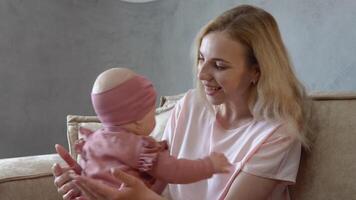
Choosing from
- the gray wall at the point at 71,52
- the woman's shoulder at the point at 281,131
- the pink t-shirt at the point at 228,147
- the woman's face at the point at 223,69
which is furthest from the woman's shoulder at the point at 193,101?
the gray wall at the point at 71,52

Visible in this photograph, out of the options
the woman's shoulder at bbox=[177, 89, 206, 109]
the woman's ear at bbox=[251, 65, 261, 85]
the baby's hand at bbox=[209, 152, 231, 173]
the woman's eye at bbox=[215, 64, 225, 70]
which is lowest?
the woman's shoulder at bbox=[177, 89, 206, 109]

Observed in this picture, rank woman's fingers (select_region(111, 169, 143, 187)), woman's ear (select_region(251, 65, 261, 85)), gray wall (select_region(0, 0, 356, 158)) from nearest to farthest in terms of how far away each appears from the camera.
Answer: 1. woman's fingers (select_region(111, 169, 143, 187))
2. woman's ear (select_region(251, 65, 261, 85))
3. gray wall (select_region(0, 0, 356, 158))

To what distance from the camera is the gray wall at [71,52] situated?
255cm

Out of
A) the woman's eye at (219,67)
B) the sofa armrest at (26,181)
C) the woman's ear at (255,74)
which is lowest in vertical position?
the sofa armrest at (26,181)

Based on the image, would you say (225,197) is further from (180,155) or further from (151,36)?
(151,36)

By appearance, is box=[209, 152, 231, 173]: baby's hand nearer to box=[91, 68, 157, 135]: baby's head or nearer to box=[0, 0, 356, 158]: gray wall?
box=[91, 68, 157, 135]: baby's head

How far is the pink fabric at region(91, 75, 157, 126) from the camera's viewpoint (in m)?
1.06

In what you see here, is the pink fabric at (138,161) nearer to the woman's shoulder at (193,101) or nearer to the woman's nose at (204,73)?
the woman's nose at (204,73)

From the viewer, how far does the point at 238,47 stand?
4.39 ft

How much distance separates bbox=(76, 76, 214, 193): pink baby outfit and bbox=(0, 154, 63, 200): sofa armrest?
0.49 m

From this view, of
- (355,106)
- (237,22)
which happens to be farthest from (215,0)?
(355,106)

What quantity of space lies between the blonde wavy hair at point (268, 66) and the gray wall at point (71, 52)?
36.3 inches

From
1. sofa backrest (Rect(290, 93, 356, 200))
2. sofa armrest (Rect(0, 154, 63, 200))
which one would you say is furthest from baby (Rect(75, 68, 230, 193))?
sofa armrest (Rect(0, 154, 63, 200))

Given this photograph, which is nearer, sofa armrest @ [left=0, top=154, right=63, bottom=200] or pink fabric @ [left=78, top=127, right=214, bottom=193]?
pink fabric @ [left=78, top=127, right=214, bottom=193]
